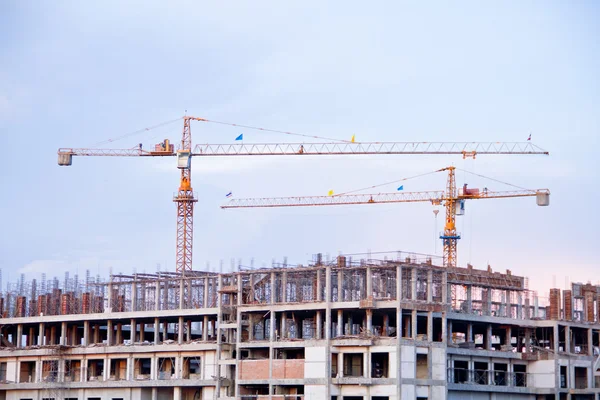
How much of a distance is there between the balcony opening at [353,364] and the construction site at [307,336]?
0.14 meters

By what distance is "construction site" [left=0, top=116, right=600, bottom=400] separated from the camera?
10125cm

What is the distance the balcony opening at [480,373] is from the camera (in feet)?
354

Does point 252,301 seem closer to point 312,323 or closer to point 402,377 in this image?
point 312,323

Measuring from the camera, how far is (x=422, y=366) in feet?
335

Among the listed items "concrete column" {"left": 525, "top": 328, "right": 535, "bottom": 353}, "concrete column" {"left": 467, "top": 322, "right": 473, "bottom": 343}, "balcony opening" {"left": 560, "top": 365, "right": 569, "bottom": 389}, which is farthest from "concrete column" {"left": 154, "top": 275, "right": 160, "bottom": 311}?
"balcony opening" {"left": 560, "top": 365, "right": 569, "bottom": 389}

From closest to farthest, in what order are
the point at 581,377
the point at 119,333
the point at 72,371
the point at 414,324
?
the point at 414,324, the point at 581,377, the point at 72,371, the point at 119,333

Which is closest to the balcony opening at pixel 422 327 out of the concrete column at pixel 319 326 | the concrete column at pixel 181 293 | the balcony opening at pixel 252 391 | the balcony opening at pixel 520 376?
the concrete column at pixel 319 326

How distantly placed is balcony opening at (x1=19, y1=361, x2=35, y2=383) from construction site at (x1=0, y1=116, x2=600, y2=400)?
0.13 metres

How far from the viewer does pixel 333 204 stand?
16250 cm

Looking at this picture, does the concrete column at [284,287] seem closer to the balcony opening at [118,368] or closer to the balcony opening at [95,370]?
the balcony opening at [118,368]

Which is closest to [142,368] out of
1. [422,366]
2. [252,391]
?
[252,391]

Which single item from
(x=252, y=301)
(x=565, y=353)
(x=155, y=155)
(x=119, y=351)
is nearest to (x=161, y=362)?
(x=119, y=351)

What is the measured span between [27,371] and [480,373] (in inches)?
1794

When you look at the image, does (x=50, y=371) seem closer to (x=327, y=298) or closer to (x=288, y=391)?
(x=288, y=391)
